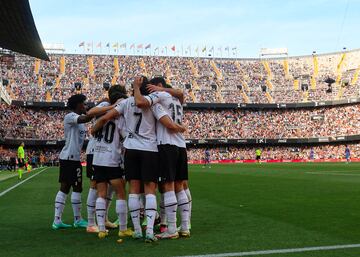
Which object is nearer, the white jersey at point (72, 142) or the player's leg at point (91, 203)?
the player's leg at point (91, 203)

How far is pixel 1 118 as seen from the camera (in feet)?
184

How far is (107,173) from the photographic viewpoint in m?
6.78

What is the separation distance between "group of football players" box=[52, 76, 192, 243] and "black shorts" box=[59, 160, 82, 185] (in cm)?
70

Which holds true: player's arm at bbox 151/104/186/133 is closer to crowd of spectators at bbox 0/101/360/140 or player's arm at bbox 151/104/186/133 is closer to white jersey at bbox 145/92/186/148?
white jersey at bbox 145/92/186/148

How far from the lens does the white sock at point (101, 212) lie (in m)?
6.68

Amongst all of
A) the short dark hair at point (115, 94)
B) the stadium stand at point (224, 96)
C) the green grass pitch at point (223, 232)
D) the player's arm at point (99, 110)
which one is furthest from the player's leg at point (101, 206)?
the stadium stand at point (224, 96)

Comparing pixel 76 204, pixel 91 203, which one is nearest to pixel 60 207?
pixel 76 204

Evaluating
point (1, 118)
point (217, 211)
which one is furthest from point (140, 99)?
point (1, 118)

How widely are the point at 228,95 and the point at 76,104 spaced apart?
198 feet

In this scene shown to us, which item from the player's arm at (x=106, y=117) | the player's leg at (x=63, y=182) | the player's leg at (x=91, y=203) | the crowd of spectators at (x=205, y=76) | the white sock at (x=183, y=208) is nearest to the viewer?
the white sock at (x=183, y=208)

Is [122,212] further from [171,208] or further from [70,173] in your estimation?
[70,173]

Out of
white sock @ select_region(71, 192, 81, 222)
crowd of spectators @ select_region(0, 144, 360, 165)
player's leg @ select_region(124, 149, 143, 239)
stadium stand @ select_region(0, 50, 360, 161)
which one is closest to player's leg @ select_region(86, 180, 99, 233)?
white sock @ select_region(71, 192, 81, 222)

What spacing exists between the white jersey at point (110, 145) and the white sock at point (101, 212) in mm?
A: 547

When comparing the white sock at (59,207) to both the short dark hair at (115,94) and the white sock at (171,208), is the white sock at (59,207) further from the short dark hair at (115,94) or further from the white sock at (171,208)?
the white sock at (171,208)
